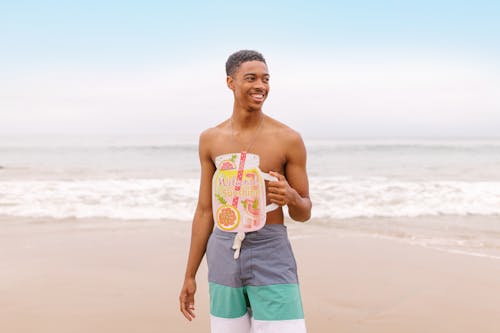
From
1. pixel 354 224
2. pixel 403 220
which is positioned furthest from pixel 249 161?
pixel 403 220

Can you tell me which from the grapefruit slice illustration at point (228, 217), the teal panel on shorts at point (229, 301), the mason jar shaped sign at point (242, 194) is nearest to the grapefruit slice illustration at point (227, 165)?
the mason jar shaped sign at point (242, 194)

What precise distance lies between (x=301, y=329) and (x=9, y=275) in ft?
16.0

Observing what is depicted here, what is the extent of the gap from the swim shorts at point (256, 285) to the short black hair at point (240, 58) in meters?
0.70

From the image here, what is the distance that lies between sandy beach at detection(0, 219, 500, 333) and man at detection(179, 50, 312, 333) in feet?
8.04

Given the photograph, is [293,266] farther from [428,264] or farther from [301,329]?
[428,264]

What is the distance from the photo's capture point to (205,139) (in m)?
2.28

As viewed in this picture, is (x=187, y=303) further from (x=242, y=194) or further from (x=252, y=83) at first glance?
(x=252, y=83)

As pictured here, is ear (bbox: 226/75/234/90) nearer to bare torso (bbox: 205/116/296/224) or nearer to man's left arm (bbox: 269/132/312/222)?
bare torso (bbox: 205/116/296/224)

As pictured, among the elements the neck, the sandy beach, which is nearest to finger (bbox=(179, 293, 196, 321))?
the neck

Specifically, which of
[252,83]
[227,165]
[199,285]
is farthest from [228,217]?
[199,285]

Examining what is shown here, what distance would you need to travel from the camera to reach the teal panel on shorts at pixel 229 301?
6.86 feet

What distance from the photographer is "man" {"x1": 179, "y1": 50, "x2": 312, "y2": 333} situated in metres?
2.03

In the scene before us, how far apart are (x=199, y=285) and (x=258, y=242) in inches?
139

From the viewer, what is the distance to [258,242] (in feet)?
6.78
